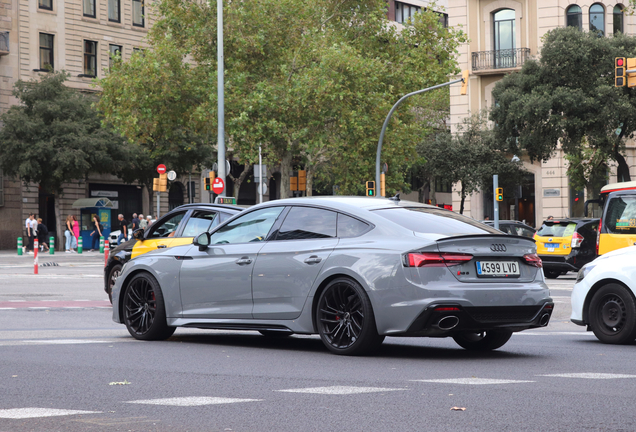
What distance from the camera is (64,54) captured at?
168 feet

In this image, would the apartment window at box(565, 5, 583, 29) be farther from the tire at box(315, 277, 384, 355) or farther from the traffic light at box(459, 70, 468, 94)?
the tire at box(315, 277, 384, 355)

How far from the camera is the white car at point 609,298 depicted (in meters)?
10.1

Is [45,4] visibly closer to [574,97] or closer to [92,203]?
[92,203]

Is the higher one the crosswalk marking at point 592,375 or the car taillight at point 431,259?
the car taillight at point 431,259

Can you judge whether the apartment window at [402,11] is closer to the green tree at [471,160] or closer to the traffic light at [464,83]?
the green tree at [471,160]

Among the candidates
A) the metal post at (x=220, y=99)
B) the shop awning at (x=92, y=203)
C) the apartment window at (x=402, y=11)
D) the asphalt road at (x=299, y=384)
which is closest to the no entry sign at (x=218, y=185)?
the metal post at (x=220, y=99)

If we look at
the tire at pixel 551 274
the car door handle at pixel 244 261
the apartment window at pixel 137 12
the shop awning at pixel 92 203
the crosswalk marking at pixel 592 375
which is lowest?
the tire at pixel 551 274

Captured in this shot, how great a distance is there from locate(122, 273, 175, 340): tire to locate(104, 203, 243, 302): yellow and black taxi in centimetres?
261

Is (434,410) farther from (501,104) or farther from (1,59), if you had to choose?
(1,59)

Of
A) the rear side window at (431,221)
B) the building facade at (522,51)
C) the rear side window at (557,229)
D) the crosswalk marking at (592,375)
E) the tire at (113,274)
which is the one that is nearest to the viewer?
the crosswalk marking at (592,375)

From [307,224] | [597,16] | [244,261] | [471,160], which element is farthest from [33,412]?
[471,160]

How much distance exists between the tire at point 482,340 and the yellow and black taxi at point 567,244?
15.2 metres

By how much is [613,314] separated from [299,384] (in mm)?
4716

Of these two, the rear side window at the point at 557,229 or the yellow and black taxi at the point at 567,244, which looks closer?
the yellow and black taxi at the point at 567,244
